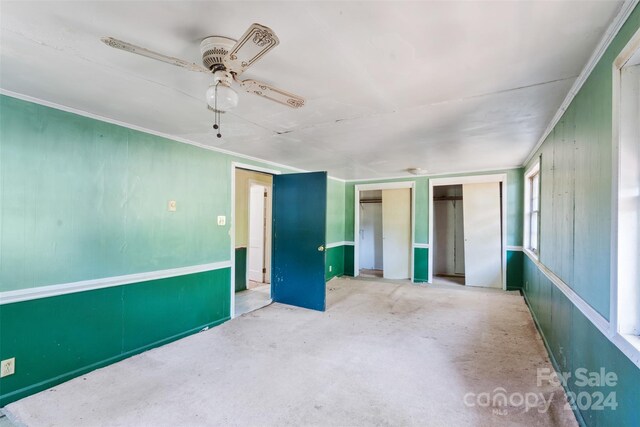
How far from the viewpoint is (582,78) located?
1.79 meters

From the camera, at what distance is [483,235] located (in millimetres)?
5438

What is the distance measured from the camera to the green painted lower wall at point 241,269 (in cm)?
513

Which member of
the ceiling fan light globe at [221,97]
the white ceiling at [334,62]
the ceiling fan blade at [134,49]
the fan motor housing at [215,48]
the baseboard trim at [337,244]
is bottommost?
the baseboard trim at [337,244]

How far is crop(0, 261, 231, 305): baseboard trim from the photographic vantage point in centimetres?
209

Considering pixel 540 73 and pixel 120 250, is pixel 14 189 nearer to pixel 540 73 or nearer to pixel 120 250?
pixel 120 250

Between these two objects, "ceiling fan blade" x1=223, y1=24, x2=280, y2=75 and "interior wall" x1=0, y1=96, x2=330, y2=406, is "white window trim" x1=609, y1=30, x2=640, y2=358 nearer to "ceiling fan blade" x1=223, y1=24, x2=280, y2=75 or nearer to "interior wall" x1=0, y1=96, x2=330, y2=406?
"ceiling fan blade" x1=223, y1=24, x2=280, y2=75

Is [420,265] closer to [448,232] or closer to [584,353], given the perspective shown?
[448,232]

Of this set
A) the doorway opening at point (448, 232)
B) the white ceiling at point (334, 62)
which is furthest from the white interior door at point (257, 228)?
the doorway opening at point (448, 232)

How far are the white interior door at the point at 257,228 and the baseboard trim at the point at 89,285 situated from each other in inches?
89.2

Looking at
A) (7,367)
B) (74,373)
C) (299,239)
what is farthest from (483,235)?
(7,367)

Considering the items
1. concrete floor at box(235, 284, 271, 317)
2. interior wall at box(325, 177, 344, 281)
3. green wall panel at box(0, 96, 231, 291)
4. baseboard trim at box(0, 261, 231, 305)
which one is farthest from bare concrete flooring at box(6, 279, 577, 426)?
interior wall at box(325, 177, 344, 281)

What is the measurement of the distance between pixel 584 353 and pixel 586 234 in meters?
0.77

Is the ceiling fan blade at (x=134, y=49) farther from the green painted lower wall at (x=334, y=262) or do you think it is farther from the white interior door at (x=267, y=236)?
the green painted lower wall at (x=334, y=262)

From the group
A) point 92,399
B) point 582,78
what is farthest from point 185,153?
point 582,78
